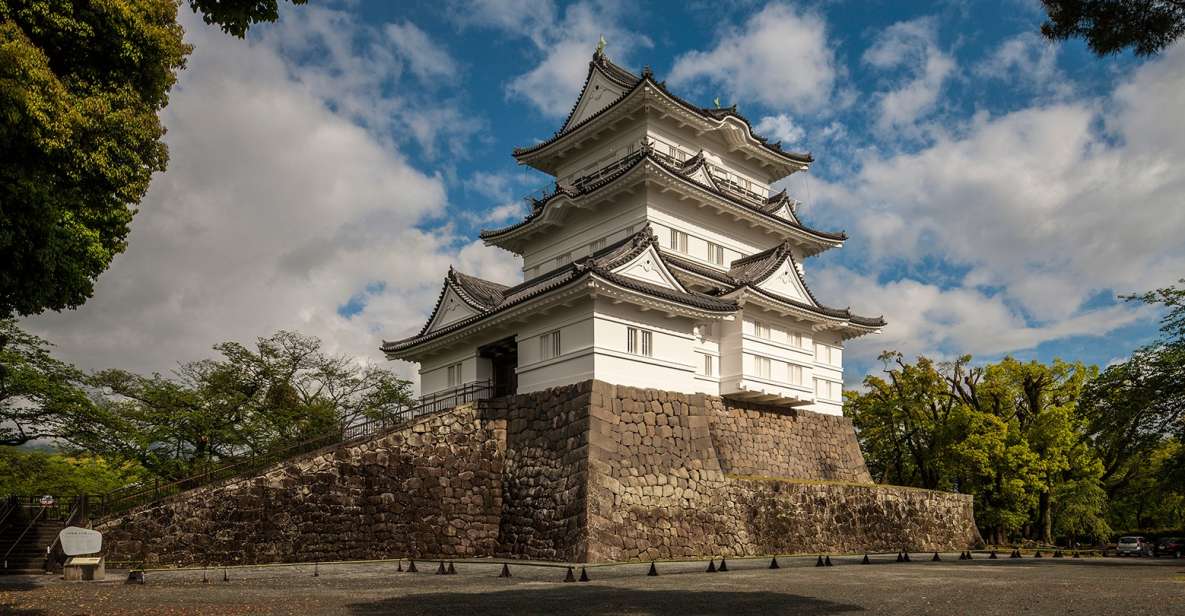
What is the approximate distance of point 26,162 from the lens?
10.0 m

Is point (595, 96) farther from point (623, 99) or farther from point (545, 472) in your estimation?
point (545, 472)

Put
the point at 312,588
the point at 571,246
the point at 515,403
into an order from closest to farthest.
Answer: the point at 312,588, the point at 515,403, the point at 571,246

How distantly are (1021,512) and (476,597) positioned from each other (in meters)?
36.7

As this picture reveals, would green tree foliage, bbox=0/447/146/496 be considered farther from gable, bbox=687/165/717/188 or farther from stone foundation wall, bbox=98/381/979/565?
gable, bbox=687/165/717/188

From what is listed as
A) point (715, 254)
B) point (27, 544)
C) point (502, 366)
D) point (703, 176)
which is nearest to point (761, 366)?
point (715, 254)

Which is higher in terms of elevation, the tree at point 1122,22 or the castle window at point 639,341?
the tree at point 1122,22

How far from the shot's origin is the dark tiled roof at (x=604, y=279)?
21.8 metres

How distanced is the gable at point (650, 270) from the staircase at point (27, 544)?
18.4m

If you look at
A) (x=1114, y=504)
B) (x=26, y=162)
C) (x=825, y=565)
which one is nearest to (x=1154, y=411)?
(x=825, y=565)

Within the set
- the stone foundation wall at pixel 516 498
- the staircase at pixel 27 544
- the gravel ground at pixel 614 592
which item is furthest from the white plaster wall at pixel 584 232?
the staircase at pixel 27 544

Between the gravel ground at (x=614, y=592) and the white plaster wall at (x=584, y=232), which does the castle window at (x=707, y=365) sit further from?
the gravel ground at (x=614, y=592)

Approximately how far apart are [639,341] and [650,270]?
8.09 ft

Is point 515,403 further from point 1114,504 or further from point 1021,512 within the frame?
point 1114,504

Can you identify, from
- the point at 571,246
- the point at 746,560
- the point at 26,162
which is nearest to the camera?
the point at 26,162
